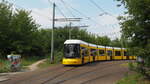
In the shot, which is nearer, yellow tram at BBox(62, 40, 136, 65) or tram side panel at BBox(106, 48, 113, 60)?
yellow tram at BBox(62, 40, 136, 65)

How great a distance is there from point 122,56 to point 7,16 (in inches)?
889

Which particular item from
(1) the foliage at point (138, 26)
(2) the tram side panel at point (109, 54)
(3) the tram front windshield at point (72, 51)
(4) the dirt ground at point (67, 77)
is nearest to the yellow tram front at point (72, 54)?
(3) the tram front windshield at point (72, 51)

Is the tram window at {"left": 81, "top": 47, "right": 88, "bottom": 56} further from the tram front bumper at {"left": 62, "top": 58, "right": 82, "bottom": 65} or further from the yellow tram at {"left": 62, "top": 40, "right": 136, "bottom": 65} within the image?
the tram front bumper at {"left": 62, "top": 58, "right": 82, "bottom": 65}

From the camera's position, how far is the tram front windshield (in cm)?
2632

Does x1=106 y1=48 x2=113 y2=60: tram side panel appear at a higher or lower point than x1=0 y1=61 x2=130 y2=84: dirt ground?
higher

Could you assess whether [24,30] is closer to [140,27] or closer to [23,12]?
[23,12]

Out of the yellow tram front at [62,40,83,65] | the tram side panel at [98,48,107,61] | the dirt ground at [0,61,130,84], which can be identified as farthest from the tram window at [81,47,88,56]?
the tram side panel at [98,48,107,61]

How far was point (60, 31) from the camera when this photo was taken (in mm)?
61375

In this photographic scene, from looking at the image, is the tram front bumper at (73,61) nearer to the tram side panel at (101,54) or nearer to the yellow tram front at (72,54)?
the yellow tram front at (72,54)

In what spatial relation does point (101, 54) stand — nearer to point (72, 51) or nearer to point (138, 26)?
point (72, 51)

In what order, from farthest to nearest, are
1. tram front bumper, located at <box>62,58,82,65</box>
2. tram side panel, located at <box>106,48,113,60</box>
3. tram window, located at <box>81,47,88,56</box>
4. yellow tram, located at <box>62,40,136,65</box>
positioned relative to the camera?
tram side panel, located at <box>106,48,113,60</box> < tram window, located at <box>81,47,88,56</box> < yellow tram, located at <box>62,40,136,65</box> < tram front bumper, located at <box>62,58,82,65</box>

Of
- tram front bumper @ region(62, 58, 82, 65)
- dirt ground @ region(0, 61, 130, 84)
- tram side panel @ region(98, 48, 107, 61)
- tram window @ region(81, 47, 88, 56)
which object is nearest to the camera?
dirt ground @ region(0, 61, 130, 84)

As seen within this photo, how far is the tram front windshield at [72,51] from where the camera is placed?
2632cm

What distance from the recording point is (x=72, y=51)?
26.4m
